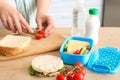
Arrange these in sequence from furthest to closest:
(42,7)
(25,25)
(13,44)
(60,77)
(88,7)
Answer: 1. (88,7)
2. (42,7)
3. (25,25)
4. (13,44)
5. (60,77)

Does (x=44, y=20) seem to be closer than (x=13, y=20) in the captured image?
No

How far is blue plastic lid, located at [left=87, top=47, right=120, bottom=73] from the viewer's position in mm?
937

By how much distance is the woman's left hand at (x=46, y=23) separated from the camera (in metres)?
1.21

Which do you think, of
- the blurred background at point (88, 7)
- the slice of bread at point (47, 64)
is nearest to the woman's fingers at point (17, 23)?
the slice of bread at point (47, 64)

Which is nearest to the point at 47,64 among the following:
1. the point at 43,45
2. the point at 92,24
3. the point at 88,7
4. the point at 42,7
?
the point at 43,45

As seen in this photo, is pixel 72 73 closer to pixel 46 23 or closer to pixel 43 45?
pixel 43 45

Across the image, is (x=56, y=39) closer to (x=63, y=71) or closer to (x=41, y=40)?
(x=41, y=40)

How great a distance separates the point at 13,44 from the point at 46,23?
26 centimetres

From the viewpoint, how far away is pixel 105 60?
986 millimetres

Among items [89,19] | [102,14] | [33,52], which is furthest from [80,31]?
[102,14]

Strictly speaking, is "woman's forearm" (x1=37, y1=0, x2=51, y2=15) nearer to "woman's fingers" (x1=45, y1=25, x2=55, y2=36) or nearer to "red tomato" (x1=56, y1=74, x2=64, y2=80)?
"woman's fingers" (x1=45, y1=25, x2=55, y2=36)

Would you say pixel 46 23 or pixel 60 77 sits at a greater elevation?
pixel 46 23

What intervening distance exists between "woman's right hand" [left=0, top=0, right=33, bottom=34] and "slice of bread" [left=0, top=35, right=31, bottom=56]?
4cm

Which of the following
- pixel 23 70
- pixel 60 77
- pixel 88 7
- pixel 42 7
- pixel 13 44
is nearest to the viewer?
pixel 60 77
